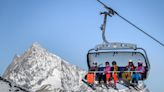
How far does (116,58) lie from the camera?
28.0 m

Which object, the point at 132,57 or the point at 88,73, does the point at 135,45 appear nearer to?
the point at 132,57

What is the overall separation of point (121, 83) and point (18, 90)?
24.6 ft

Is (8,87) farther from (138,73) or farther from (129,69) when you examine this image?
(138,73)

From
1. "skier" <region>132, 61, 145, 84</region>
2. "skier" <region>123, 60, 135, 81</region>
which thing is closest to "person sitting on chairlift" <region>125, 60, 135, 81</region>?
"skier" <region>123, 60, 135, 81</region>

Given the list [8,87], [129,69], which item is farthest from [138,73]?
[8,87]

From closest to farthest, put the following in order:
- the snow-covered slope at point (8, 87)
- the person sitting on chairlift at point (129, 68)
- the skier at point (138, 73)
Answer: the snow-covered slope at point (8, 87) → the skier at point (138, 73) → the person sitting on chairlift at point (129, 68)

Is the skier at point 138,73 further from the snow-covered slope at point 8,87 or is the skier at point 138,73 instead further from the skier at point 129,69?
the snow-covered slope at point 8,87

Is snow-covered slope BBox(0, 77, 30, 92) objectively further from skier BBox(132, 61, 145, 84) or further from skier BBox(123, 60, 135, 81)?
skier BBox(132, 61, 145, 84)

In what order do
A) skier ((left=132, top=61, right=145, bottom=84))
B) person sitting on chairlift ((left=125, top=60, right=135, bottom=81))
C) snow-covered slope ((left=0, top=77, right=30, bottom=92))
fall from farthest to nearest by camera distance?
person sitting on chairlift ((left=125, top=60, right=135, bottom=81))
skier ((left=132, top=61, right=145, bottom=84))
snow-covered slope ((left=0, top=77, right=30, bottom=92))

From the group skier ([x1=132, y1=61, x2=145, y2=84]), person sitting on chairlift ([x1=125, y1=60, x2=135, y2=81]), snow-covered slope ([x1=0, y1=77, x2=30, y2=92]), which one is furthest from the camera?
person sitting on chairlift ([x1=125, y1=60, x2=135, y2=81])

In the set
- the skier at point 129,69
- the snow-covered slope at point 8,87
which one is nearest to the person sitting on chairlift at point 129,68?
the skier at point 129,69

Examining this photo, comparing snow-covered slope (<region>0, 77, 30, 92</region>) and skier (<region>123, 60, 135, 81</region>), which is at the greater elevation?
skier (<region>123, 60, 135, 81</region>)

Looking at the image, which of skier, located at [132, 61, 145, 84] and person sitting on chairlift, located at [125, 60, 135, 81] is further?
person sitting on chairlift, located at [125, 60, 135, 81]

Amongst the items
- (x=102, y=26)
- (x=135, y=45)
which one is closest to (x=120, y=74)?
(x=135, y=45)
